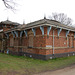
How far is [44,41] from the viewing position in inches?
408

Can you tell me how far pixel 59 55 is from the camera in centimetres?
1183

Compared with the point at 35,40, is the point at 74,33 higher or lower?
higher

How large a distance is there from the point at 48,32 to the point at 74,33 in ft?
21.1

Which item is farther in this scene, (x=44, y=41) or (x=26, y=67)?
(x=44, y=41)

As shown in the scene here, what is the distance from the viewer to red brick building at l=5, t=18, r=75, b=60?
33.9ft

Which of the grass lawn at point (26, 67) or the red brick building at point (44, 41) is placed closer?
the grass lawn at point (26, 67)

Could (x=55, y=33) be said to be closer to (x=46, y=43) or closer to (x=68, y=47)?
(x=46, y=43)

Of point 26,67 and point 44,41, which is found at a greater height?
point 44,41

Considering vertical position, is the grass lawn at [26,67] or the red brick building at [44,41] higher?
the red brick building at [44,41]

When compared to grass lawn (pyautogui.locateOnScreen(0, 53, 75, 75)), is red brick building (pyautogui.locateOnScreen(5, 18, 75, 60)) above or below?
above

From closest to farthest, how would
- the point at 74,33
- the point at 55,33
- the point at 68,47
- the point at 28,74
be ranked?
the point at 28,74, the point at 55,33, the point at 68,47, the point at 74,33

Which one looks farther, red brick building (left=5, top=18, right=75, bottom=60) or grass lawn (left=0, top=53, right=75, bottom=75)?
red brick building (left=5, top=18, right=75, bottom=60)

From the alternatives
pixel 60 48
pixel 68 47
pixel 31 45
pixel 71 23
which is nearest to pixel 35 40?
pixel 31 45

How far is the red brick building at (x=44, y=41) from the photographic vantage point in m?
10.3
